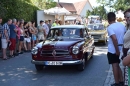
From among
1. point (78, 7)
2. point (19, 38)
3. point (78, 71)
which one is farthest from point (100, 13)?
point (78, 71)

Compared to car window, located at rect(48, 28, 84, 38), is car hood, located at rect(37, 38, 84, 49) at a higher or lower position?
lower

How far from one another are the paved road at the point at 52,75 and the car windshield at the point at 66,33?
1.21 metres

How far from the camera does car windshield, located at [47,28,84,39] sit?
338 inches

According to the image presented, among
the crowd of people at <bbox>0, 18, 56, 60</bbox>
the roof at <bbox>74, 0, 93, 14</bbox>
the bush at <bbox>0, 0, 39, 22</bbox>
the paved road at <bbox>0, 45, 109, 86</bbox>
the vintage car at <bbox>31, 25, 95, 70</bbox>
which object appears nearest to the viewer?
the paved road at <bbox>0, 45, 109, 86</bbox>

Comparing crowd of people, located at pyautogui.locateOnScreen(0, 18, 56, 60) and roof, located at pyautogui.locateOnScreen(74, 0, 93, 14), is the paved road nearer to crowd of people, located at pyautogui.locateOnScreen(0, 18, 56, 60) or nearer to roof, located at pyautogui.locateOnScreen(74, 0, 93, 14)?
crowd of people, located at pyautogui.locateOnScreen(0, 18, 56, 60)

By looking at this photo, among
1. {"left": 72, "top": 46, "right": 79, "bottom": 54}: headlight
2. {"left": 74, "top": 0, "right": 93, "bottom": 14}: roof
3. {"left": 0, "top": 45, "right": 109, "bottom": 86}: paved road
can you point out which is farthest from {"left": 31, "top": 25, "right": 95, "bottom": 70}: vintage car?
{"left": 74, "top": 0, "right": 93, "bottom": 14}: roof

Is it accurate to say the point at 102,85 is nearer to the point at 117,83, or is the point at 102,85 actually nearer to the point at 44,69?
the point at 117,83

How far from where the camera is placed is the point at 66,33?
28.4 feet

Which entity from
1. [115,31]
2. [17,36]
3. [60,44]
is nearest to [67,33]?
[60,44]

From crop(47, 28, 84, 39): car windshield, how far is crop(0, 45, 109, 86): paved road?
121 centimetres

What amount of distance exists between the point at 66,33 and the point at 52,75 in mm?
2063

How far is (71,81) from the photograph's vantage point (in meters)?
6.45

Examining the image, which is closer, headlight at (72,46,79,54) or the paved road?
the paved road

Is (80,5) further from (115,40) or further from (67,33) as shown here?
(115,40)
